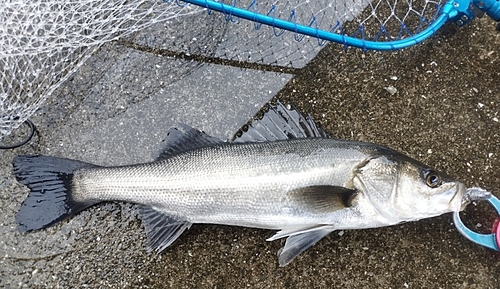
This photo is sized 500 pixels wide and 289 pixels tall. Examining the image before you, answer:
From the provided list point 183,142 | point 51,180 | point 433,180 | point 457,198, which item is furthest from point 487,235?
point 51,180

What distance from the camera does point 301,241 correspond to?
2.44 metres

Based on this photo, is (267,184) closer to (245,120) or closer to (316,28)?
(245,120)

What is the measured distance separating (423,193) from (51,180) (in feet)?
6.33

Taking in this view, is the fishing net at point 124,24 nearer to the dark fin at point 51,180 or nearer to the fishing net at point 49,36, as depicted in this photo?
the fishing net at point 49,36

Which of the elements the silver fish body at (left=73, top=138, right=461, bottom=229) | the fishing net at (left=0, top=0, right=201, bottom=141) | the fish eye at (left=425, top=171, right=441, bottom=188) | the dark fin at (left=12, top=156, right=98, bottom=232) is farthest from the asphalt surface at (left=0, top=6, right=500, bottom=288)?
the fish eye at (left=425, top=171, right=441, bottom=188)

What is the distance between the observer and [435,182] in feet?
7.50

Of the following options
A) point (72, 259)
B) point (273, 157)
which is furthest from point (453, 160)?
point (72, 259)

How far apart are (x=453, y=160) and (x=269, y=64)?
1.21m

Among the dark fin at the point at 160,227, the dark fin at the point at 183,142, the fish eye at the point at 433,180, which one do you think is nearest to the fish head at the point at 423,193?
the fish eye at the point at 433,180

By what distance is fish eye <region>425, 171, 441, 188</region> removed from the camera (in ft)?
7.50

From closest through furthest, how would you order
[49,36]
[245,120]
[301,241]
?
[301,241] → [49,36] → [245,120]

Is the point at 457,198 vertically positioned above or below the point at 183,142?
below

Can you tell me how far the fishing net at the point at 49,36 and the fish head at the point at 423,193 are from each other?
1.58 metres

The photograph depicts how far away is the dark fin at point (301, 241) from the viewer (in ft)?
7.94
